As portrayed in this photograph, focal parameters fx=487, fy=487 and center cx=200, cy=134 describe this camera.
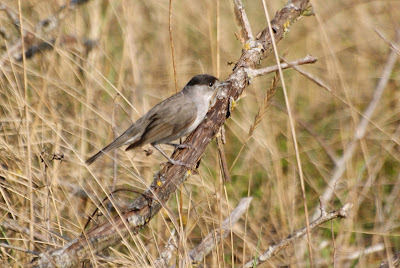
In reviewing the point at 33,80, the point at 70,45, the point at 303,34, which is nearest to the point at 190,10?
the point at 303,34

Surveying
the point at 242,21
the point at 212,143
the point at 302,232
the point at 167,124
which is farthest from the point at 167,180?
the point at 212,143

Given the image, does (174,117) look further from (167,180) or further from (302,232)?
(302,232)

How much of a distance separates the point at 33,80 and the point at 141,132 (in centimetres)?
149

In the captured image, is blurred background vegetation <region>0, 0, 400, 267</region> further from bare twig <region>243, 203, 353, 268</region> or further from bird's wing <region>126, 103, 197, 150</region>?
bird's wing <region>126, 103, 197, 150</region>

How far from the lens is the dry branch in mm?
2633

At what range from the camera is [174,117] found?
4164 millimetres

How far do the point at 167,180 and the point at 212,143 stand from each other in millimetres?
2304

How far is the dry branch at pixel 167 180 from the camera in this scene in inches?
104

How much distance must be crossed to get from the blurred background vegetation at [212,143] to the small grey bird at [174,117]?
231 mm

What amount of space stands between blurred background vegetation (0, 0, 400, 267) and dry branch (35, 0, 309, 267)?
175mm

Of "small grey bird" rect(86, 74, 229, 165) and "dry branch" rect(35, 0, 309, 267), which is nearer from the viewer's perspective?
"dry branch" rect(35, 0, 309, 267)

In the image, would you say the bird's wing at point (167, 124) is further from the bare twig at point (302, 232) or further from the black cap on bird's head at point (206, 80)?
the bare twig at point (302, 232)

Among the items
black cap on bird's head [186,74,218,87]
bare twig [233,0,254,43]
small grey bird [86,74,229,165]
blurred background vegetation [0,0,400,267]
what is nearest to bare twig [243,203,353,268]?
blurred background vegetation [0,0,400,267]

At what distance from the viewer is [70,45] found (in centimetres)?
507
